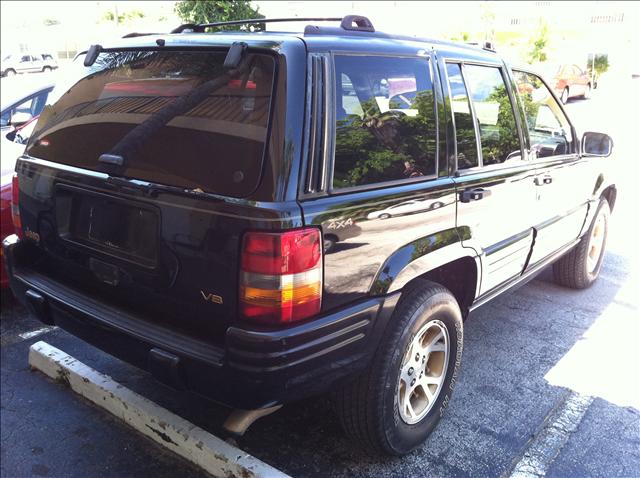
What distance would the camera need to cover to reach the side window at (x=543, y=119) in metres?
3.62

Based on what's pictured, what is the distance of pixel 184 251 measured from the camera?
2.12 meters

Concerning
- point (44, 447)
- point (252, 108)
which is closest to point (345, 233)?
point (252, 108)

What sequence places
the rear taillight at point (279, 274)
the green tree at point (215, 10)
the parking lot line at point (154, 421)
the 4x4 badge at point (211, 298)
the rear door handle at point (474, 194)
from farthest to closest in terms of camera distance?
the green tree at point (215, 10) → the rear door handle at point (474, 194) → the parking lot line at point (154, 421) → the 4x4 badge at point (211, 298) → the rear taillight at point (279, 274)

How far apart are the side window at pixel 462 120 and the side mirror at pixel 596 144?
5.90ft

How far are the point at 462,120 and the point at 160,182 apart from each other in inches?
62.0

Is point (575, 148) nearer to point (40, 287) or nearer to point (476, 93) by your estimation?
point (476, 93)

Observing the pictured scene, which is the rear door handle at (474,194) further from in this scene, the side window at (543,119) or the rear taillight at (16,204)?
the rear taillight at (16,204)

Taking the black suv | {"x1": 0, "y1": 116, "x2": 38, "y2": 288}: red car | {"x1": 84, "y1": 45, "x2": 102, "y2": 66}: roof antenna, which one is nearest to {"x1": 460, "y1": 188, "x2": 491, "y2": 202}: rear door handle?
the black suv

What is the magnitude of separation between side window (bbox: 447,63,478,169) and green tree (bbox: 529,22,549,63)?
27404 millimetres

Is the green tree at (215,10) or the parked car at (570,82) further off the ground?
the green tree at (215,10)

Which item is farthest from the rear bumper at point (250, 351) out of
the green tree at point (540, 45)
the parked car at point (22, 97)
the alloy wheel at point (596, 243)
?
the green tree at point (540, 45)

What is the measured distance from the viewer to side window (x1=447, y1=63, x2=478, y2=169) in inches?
112

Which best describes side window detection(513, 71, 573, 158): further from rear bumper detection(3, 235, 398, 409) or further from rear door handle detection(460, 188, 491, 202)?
rear bumper detection(3, 235, 398, 409)

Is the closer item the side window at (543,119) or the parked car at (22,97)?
the side window at (543,119)
